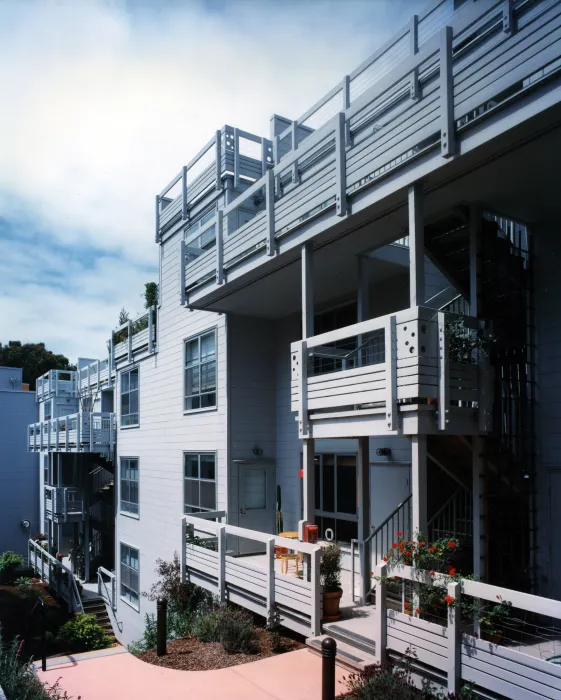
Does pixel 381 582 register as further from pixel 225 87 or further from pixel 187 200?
pixel 187 200

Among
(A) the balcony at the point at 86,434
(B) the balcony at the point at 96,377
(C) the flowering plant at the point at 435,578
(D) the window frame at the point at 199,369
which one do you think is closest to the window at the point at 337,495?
(D) the window frame at the point at 199,369

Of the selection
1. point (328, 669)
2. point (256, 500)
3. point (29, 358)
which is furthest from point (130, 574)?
point (29, 358)

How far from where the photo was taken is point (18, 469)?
109ft

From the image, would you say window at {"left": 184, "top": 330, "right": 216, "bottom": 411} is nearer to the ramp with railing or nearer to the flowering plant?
the ramp with railing

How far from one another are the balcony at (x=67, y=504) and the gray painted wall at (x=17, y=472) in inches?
389

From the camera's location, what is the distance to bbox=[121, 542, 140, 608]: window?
18.0 meters

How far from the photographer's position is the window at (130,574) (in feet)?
→ 59.2

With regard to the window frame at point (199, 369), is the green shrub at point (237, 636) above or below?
below

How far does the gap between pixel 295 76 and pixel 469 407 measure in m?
4.26

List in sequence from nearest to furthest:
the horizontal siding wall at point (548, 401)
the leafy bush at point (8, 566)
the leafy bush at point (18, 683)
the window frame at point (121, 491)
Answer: the leafy bush at point (18, 683)
the horizontal siding wall at point (548, 401)
the window frame at point (121, 491)
the leafy bush at point (8, 566)

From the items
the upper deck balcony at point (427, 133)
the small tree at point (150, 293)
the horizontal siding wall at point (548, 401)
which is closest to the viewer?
the upper deck balcony at point (427, 133)

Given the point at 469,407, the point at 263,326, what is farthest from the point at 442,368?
the point at 263,326

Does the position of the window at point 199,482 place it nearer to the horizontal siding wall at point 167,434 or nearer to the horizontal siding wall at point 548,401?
the horizontal siding wall at point 167,434

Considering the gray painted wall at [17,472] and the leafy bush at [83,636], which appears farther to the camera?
the gray painted wall at [17,472]
